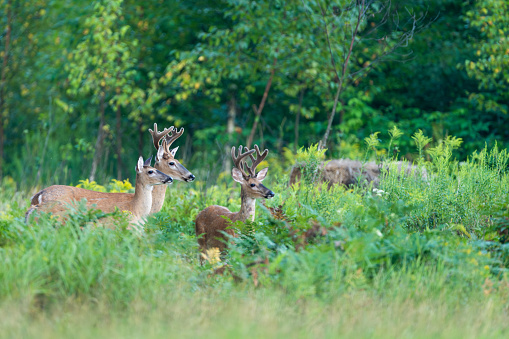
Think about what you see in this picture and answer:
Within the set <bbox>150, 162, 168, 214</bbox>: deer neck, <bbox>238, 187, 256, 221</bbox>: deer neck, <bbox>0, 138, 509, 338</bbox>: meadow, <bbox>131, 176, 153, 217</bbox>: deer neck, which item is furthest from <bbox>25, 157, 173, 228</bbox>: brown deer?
<bbox>0, 138, 509, 338</bbox>: meadow

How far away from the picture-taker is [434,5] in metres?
16.0

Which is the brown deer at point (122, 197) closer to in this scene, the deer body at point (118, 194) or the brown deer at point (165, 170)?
the deer body at point (118, 194)

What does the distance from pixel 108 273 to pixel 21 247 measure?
754 millimetres

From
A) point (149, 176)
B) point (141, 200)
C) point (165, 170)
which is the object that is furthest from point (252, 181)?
point (165, 170)

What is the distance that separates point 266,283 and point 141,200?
2.70 metres

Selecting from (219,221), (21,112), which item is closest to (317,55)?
(219,221)

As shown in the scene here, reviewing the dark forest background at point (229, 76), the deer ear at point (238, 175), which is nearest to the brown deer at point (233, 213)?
the deer ear at point (238, 175)

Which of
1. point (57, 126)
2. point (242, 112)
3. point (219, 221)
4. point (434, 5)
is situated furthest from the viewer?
point (242, 112)

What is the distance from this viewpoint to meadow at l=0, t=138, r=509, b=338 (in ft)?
13.9

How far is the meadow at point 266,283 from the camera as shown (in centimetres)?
423

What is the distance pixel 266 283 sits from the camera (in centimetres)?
482

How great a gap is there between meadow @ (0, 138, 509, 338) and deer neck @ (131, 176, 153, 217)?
113cm

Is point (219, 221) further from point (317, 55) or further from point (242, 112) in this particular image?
point (242, 112)

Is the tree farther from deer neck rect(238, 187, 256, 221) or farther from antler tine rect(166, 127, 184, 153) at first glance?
deer neck rect(238, 187, 256, 221)
